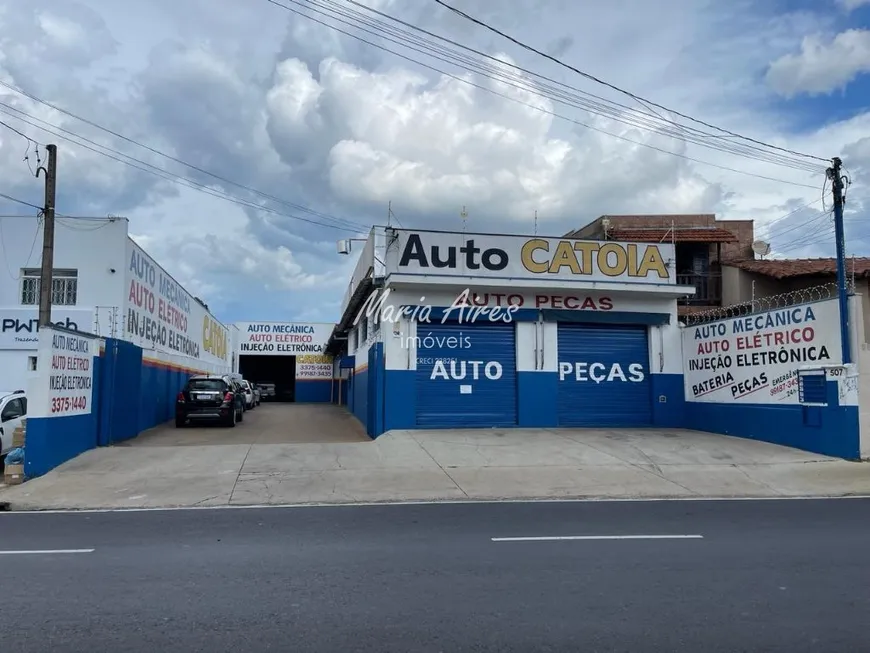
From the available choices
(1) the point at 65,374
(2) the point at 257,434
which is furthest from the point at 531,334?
(1) the point at 65,374

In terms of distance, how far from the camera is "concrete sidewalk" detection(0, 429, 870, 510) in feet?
41.1

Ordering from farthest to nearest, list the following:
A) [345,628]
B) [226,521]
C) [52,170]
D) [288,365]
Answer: [288,365], [52,170], [226,521], [345,628]

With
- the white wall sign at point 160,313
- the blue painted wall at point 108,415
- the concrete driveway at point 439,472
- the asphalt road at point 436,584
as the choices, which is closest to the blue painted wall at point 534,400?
Answer: the concrete driveway at point 439,472

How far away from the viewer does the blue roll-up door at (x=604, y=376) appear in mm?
20422

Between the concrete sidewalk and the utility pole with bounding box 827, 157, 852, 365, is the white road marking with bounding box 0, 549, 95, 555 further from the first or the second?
the utility pole with bounding box 827, 157, 852, 365

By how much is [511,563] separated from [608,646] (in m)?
2.40

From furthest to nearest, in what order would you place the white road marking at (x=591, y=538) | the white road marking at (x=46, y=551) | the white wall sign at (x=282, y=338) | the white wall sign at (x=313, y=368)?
1. the white wall sign at (x=282, y=338)
2. the white wall sign at (x=313, y=368)
3. the white road marking at (x=591, y=538)
4. the white road marking at (x=46, y=551)

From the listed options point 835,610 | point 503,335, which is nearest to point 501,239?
point 503,335

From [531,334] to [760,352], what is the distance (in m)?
5.71

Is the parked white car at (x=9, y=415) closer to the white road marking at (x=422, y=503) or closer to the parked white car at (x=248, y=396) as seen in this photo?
the white road marking at (x=422, y=503)

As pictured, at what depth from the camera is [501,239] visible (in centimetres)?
1994

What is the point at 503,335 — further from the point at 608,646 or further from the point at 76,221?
the point at 608,646

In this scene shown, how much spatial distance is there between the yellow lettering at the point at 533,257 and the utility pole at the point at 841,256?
7057 millimetres

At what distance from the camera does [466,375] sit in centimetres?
1973
